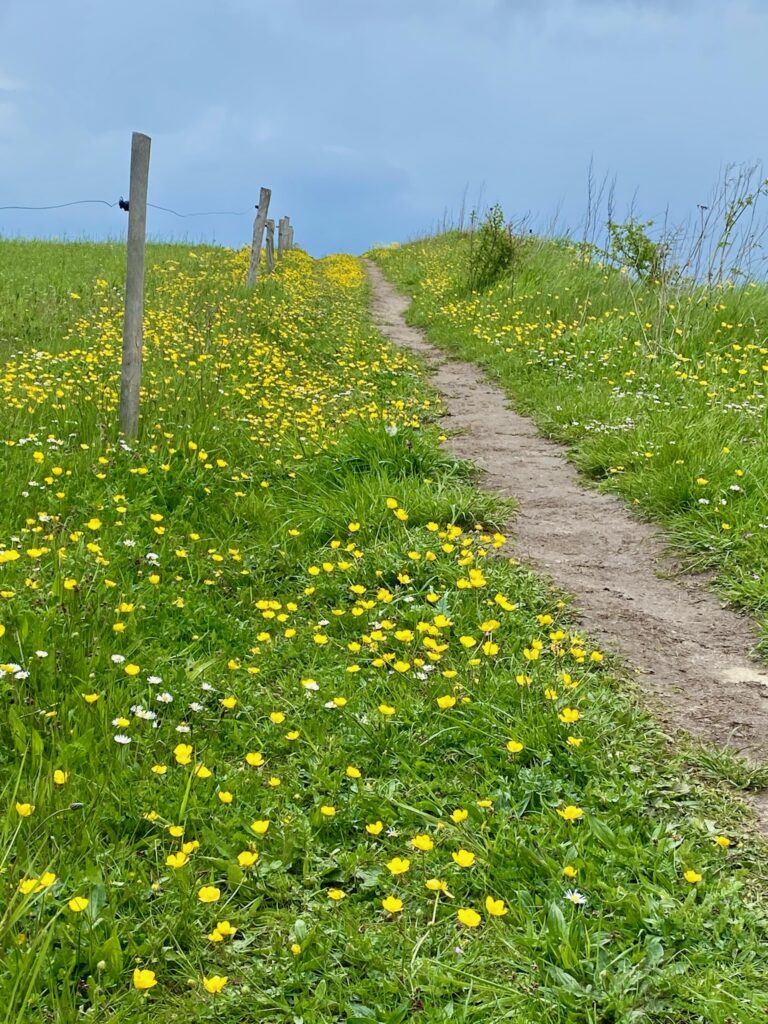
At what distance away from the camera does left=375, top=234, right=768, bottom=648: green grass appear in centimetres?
499

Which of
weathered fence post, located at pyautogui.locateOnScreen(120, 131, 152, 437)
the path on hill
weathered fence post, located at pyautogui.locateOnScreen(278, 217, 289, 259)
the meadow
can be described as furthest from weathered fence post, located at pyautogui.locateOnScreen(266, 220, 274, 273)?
the meadow

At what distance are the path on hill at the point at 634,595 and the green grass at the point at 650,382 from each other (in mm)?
216

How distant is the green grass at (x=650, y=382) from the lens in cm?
499

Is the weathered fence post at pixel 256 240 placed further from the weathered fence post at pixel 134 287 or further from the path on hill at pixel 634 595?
the weathered fence post at pixel 134 287

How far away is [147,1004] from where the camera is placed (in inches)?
79.1

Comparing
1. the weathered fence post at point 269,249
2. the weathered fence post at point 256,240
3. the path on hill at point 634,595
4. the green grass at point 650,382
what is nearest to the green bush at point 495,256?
the green grass at point 650,382

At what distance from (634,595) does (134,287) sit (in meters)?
4.31

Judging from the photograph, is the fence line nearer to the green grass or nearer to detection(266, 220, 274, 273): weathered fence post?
the green grass

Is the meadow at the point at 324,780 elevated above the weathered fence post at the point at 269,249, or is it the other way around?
the weathered fence post at the point at 269,249

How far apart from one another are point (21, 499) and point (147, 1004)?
3.38m

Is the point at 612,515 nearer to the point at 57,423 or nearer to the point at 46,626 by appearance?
the point at 46,626

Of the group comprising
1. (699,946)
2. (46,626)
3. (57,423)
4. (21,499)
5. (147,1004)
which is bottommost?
(147,1004)

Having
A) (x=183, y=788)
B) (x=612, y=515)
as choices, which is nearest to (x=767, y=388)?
(x=612, y=515)

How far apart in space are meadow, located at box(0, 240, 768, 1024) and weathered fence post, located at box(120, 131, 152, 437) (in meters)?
0.51
